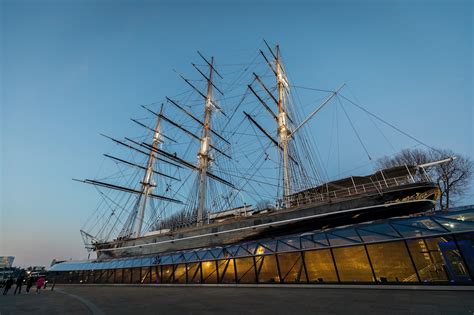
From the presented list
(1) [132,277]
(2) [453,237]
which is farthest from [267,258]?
(1) [132,277]

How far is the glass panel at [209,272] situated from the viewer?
14738 millimetres

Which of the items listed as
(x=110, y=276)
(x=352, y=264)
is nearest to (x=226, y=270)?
(x=352, y=264)

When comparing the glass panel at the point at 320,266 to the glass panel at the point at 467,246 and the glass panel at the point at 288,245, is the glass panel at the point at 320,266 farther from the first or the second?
the glass panel at the point at 467,246

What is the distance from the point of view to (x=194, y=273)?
1577 centimetres

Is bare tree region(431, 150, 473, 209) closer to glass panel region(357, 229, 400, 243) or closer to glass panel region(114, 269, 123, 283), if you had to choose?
glass panel region(357, 229, 400, 243)

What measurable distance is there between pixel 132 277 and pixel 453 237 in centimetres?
2300

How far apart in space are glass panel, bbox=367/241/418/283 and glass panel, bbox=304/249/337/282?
6.71ft

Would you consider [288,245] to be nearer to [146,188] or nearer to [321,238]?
[321,238]

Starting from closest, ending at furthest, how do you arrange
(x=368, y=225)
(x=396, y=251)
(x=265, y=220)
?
1. (x=396, y=251)
2. (x=368, y=225)
3. (x=265, y=220)

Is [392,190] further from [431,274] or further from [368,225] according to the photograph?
[431,274]

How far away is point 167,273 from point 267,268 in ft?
29.6

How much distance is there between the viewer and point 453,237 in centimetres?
916

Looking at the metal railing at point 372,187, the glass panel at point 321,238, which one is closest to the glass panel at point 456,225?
the glass panel at point 321,238

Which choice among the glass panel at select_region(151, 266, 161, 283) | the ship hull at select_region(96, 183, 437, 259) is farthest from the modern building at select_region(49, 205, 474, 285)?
the ship hull at select_region(96, 183, 437, 259)
